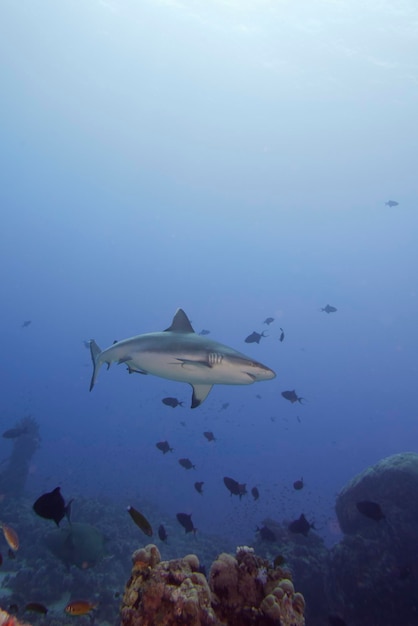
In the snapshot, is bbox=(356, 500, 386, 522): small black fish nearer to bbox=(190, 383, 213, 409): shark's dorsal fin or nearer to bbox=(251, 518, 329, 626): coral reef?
bbox=(251, 518, 329, 626): coral reef

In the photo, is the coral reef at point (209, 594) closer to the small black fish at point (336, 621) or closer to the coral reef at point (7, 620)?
the coral reef at point (7, 620)

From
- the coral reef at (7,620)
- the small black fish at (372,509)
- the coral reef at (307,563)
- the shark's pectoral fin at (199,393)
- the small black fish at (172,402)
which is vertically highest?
the coral reef at (7,620)

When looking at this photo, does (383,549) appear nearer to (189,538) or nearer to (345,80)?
(189,538)

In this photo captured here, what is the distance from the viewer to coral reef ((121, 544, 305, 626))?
2.88m

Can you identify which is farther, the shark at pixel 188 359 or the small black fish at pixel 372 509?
the small black fish at pixel 372 509

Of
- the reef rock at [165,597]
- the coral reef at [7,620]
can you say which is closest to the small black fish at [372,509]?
the reef rock at [165,597]

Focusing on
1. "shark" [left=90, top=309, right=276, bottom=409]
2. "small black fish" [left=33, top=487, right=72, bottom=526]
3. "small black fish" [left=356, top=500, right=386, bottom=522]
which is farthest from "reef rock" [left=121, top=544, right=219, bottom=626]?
"small black fish" [left=356, top=500, right=386, bottom=522]

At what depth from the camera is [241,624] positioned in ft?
11.1

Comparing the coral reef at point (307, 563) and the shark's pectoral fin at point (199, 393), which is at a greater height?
the shark's pectoral fin at point (199, 393)

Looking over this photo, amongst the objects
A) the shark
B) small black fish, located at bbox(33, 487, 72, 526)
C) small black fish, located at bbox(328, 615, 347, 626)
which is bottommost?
small black fish, located at bbox(328, 615, 347, 626)

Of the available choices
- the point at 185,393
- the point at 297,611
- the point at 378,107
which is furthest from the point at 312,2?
the point at 185,393

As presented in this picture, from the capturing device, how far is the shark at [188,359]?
23.5 ft

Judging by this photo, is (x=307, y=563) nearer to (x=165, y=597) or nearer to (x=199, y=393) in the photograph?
(x=199, y=393)

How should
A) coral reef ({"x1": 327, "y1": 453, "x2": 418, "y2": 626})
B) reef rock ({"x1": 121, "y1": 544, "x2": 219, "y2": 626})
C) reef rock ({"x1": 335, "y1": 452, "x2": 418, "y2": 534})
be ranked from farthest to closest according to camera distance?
reef rock ({"x1": 335, "y1": 452, "x2": 418, "y2": 534}) < coral reef ({"x1": 327, "y1": 453, "x2": 418, "y2": 626}) < reef rock ({"x1": 121, "y1": 544, "x2": 219, "y2": 626})
